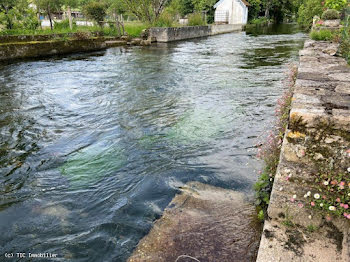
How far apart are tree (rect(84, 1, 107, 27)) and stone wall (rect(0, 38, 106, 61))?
180 inches

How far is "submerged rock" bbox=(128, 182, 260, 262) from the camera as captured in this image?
2248 mm

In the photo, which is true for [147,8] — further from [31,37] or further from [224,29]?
[224,29]

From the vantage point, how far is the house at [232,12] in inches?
1831

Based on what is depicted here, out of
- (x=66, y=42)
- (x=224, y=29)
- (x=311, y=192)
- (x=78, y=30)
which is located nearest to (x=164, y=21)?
(x=78, y=30)

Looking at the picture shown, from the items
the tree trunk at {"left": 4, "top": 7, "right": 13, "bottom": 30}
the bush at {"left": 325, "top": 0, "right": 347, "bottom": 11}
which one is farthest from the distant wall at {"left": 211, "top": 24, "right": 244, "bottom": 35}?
the tree trunk at {"left": 4, "top": 7, "right": 13, "bottom": 30}

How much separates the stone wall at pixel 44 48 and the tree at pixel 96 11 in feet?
15.0

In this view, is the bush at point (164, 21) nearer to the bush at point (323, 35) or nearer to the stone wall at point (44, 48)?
the stone wall at point (44, 48)

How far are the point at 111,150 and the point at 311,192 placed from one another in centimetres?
315

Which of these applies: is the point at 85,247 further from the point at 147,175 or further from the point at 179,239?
the point at 147,175

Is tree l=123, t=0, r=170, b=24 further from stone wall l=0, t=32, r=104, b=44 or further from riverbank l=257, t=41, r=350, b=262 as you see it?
riverbank l=257, t=41, r=350, b=262

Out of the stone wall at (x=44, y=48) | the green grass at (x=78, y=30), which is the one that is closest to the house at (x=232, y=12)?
the green grass at (x=78, y=30)

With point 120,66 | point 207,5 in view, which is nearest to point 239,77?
point 120,66

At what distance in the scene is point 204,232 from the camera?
252cm

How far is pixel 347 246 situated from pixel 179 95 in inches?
241
